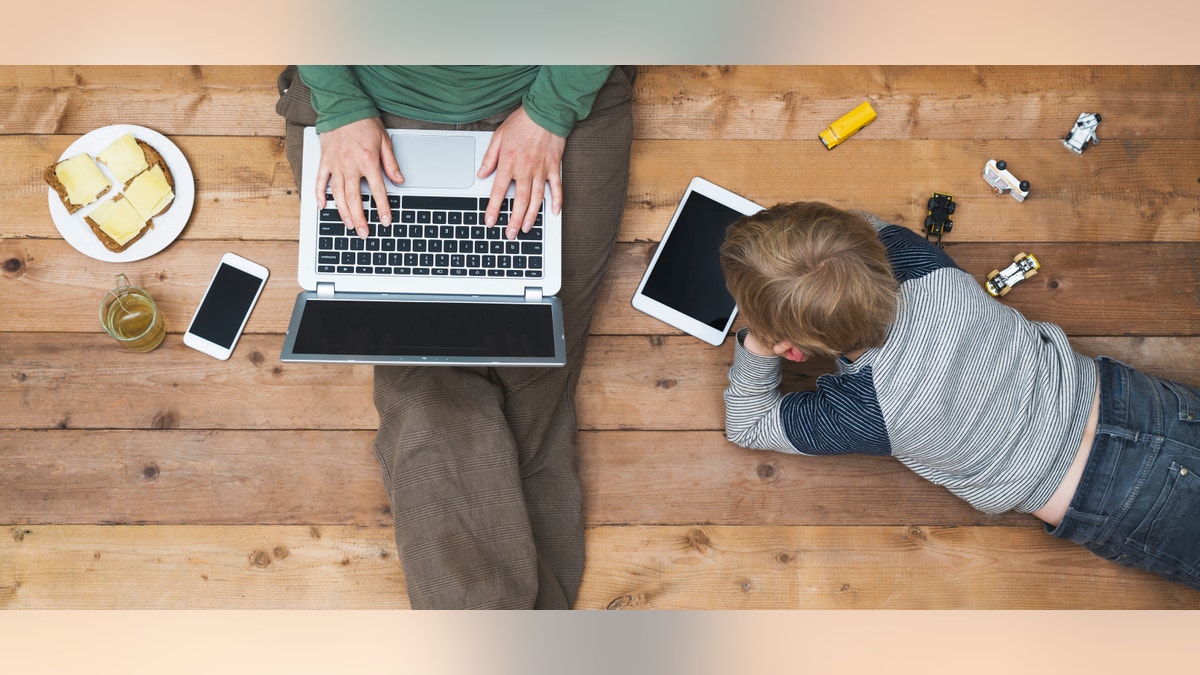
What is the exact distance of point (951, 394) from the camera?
3.68 ft

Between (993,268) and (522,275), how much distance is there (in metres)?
0.89

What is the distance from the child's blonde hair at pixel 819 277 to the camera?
1041 millimetres

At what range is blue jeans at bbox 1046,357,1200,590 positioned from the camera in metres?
1.20

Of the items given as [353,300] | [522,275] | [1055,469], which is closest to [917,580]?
[1055,469]

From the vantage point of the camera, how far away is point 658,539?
1414 millimetres

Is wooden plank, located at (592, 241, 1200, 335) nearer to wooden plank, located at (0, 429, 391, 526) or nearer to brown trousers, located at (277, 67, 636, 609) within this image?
brown trousers, located at (277, 67, 636, 609)

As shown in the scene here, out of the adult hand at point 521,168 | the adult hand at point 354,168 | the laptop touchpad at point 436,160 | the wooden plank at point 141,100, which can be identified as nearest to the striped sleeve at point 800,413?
the adult hand at point 521,168

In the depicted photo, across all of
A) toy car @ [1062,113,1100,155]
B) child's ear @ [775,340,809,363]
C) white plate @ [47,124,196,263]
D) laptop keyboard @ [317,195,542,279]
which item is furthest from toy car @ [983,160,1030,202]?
white plate @ [47,124,196,263]

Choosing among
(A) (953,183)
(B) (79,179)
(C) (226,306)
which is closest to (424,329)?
(C) (226,306)

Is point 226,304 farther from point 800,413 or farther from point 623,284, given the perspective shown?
point 800,413

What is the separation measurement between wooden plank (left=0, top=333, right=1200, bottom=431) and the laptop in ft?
0.84

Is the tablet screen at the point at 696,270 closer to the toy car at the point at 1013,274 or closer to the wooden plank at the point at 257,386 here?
the wooden plank at the point at 257,386

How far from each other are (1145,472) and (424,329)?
1111 millimetres

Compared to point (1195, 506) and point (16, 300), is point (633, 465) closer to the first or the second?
point (1195, 506)
